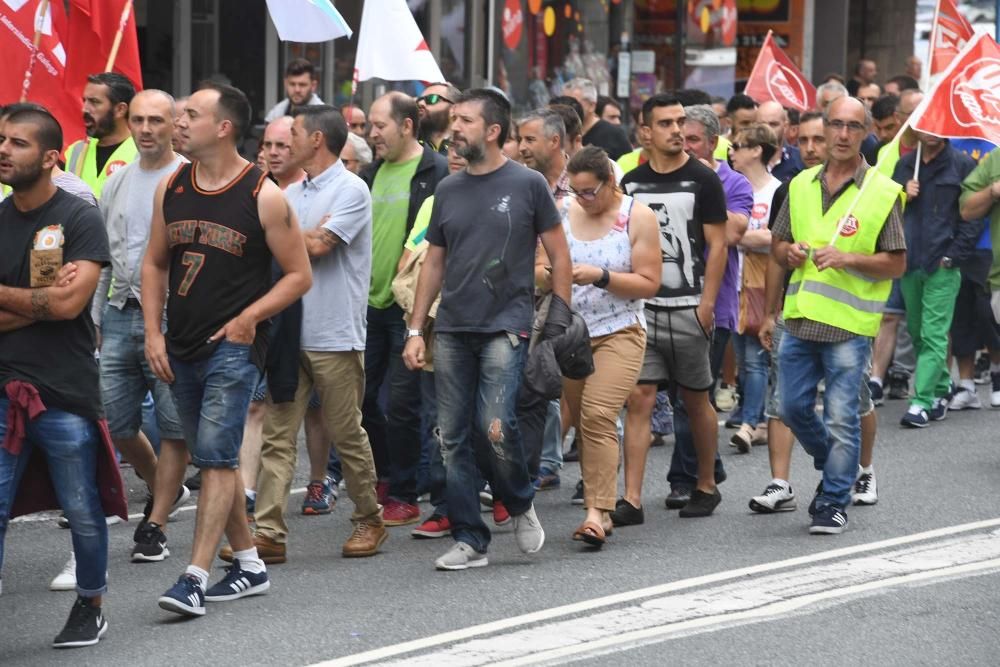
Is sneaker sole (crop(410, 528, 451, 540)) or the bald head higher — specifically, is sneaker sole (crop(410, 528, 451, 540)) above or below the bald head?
below

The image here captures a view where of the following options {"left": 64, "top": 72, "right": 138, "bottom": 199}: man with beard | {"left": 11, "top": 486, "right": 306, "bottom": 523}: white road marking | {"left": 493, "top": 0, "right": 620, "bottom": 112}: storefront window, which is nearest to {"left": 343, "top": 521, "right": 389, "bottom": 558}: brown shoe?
{"left": 11, "top": 486, "right": 306, "bottom": 523}: white road marking

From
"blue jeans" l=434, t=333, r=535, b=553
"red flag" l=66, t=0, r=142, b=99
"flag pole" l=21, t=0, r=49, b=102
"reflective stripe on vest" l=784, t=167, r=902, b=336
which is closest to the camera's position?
"blue jeans" l=434, t=333, r=535, b=553

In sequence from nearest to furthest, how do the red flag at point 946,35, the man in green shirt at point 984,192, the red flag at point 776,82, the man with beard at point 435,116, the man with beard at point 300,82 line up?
the man with beard at point 435,116, the red flag at point 946,35, the man in green shirt at point 984,192, the man with beard at point 300,82, the red flag at point 776,82

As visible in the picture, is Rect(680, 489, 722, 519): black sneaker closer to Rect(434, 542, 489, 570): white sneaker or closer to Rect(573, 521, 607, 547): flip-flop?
Rect(573, 521, 607, 547): flip-flop

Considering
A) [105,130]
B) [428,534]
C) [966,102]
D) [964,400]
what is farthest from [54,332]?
[964,400]

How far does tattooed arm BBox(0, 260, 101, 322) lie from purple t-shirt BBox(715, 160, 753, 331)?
Result: 16.2 feet

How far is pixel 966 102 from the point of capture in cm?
Result: 962

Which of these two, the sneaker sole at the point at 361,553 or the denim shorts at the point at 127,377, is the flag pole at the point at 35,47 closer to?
the denim shorts at the point at 127,377

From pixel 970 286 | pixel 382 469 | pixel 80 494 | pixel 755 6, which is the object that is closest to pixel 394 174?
pixel 382 469

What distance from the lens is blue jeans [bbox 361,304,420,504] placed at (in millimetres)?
8789

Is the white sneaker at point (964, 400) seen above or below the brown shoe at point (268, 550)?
below

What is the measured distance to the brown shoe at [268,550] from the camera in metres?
7.66

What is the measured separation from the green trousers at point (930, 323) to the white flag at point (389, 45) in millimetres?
3446

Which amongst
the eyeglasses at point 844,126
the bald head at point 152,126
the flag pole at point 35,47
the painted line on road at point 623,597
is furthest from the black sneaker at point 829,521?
the flag pole at point 35,47
